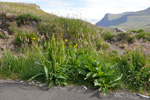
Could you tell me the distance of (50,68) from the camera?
4004 millimetres

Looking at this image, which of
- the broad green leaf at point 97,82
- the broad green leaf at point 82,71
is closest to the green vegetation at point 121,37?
the broad green leaf at point 82,71

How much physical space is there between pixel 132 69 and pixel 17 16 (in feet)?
25.9

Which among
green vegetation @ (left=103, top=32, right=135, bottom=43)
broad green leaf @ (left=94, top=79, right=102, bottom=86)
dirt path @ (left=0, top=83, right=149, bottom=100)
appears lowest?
dirt path @ (left=0, top=83, right=149, bottom=100)

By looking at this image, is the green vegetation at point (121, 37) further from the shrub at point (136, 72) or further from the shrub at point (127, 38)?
the shrub at point (136, 72)

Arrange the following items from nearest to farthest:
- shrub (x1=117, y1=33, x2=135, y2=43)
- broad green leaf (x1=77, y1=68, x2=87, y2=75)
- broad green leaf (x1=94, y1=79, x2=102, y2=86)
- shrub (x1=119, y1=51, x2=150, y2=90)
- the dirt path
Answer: the dirt path, broad green leaf (x1=94, y1=79, x2=102, y2=86), shrub (x1=119, y1=51, x2=150, y2=90), broad green leaf (x1=77, y1=68, x2=87, y2=75), shrub (x1=117, y1=33, x2=135, y2=43)

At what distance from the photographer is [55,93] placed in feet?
11.7

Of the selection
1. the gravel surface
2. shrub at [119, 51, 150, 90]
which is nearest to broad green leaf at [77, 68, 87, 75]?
the gravel surface

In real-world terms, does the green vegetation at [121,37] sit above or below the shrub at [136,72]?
above

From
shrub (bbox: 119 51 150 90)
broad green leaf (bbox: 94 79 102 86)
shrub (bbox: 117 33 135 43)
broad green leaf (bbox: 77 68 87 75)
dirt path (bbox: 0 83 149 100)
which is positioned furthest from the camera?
shrub (bbox: 117 33 135 43)

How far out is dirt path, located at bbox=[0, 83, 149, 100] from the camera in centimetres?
339

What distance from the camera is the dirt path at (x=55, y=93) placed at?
339 cm

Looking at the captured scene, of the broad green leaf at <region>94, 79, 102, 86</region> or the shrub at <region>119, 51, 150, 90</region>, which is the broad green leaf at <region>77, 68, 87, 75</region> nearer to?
the broad green leaf at <region>94, 79, 102, 86</region>

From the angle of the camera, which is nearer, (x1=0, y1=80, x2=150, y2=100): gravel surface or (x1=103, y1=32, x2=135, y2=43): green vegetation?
(x1=0, y1=80, x2=150, y2=100): gravel surface

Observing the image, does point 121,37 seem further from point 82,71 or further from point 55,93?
point 55,93
